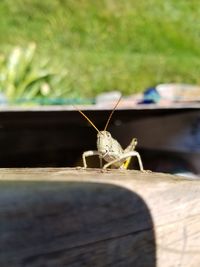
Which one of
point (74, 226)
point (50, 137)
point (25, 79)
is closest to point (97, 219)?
point (74, 226)

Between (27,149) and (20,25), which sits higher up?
(20,25)

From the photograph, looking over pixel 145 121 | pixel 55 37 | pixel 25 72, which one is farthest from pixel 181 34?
pixel 145 121

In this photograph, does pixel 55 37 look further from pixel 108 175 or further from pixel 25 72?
pixel 108 175


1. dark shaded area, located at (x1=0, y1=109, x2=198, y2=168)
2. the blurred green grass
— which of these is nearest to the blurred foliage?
dark shaded area, located at (x1=0, y1=109, x2=198, y2=168)

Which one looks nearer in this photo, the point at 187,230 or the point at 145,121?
the point at 187,230

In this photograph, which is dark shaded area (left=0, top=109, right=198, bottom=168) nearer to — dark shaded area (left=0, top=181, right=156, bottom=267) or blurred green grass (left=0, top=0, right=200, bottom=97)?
dark shaded area (left=0, top=181, right=156, bottom=267)

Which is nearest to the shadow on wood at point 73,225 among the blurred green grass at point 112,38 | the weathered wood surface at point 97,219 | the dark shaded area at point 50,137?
the weathered wood surface at point 97,219

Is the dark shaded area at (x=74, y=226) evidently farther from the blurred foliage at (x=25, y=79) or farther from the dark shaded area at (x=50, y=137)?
the blurred foliage at (x=25, y=79)
